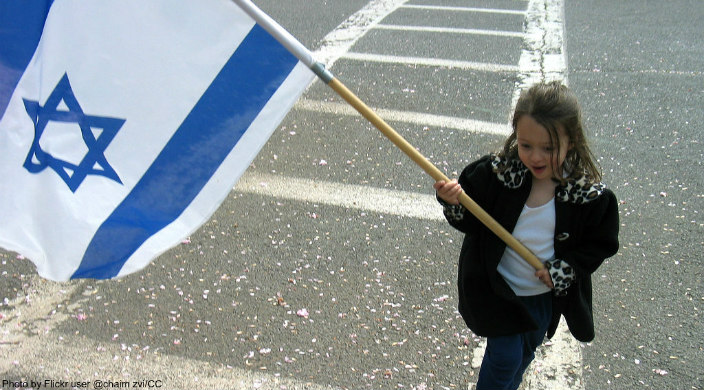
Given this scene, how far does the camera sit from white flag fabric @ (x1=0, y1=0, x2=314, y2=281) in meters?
2.40

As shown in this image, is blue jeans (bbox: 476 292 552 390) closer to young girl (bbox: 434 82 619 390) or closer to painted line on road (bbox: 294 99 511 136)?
young girl (bbox: 434 82 619 390)

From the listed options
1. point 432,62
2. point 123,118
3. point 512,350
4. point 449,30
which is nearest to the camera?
point 123,118

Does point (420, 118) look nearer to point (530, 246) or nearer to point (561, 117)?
point (530, 246)

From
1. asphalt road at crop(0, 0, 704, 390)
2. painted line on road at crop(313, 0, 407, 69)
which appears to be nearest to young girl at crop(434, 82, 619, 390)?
asphalt road at crop(0, 0, 704, 390)

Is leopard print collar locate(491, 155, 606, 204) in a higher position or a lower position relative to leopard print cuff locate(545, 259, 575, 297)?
higher

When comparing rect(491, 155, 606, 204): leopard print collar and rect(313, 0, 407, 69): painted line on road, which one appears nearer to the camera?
rect(491, 155, 606, 204): leopard print collar

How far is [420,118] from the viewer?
6680 millimetres

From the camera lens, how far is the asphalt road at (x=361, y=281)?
11.5 feet

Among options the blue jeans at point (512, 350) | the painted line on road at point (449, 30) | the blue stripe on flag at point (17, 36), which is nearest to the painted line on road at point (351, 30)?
the painted line on road at point (449, 30)

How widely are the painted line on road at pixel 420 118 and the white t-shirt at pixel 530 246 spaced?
368 cm

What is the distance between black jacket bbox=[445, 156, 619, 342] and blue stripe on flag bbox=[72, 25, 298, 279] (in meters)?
0.78

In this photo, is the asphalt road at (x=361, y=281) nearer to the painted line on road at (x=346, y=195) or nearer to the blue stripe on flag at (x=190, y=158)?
the painted line on road at (x=346, y=195)

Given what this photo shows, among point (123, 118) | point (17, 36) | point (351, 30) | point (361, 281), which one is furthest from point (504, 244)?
point (351, 30)

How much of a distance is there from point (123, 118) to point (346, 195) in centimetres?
292
